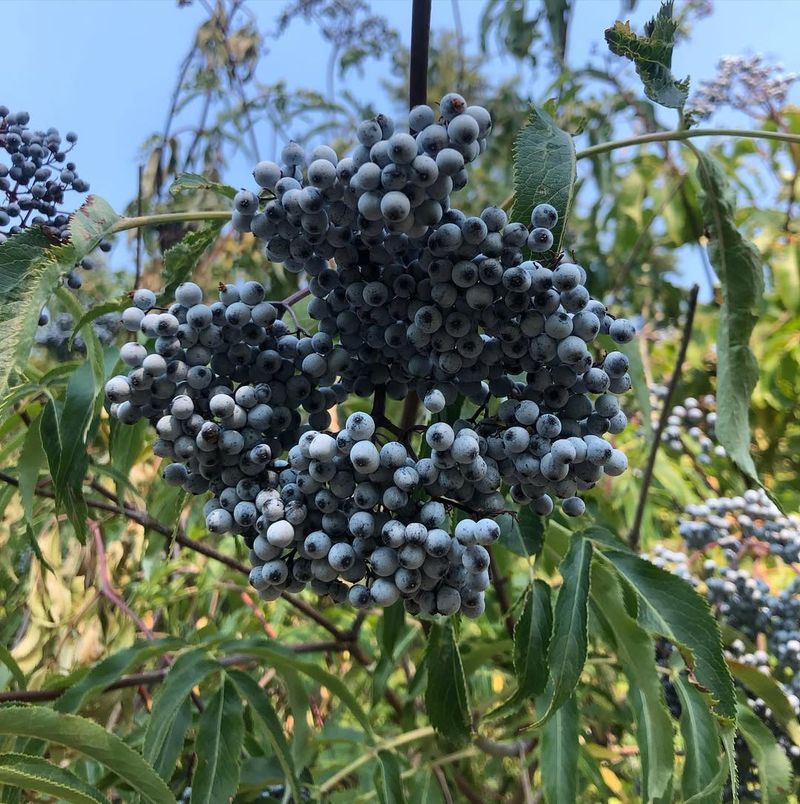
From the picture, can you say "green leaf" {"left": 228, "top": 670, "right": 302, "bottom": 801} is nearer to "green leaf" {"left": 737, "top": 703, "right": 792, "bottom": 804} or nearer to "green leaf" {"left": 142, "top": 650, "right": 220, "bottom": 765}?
"green leaf" {"left": 142, "top": 650, "right": 220, "bottom": 765}

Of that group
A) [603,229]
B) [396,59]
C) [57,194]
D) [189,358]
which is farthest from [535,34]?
[396,59]

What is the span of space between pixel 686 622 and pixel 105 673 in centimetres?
108

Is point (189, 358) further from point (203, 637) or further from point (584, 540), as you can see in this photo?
point (203, 637)

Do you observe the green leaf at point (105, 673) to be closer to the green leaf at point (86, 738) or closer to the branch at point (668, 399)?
the green leaf at point (86, 738)

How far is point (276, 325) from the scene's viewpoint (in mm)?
994

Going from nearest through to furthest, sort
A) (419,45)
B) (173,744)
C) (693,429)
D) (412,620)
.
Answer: (419,45), (173,744), (412,620), (693,429)

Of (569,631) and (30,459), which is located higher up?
(30,459)

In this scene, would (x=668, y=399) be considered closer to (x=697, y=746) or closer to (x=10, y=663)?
(x=697, y=746)

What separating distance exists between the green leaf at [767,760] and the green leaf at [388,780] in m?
0.67

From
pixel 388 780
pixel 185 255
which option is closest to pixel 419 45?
pixel 185 255

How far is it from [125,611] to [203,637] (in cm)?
31

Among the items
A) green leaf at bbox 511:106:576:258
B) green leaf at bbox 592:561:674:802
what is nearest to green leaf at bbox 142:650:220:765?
green leaf at bbox 592:561:674:802

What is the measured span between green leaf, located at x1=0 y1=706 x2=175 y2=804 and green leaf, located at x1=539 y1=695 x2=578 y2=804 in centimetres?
63

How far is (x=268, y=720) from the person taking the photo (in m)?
1.34
